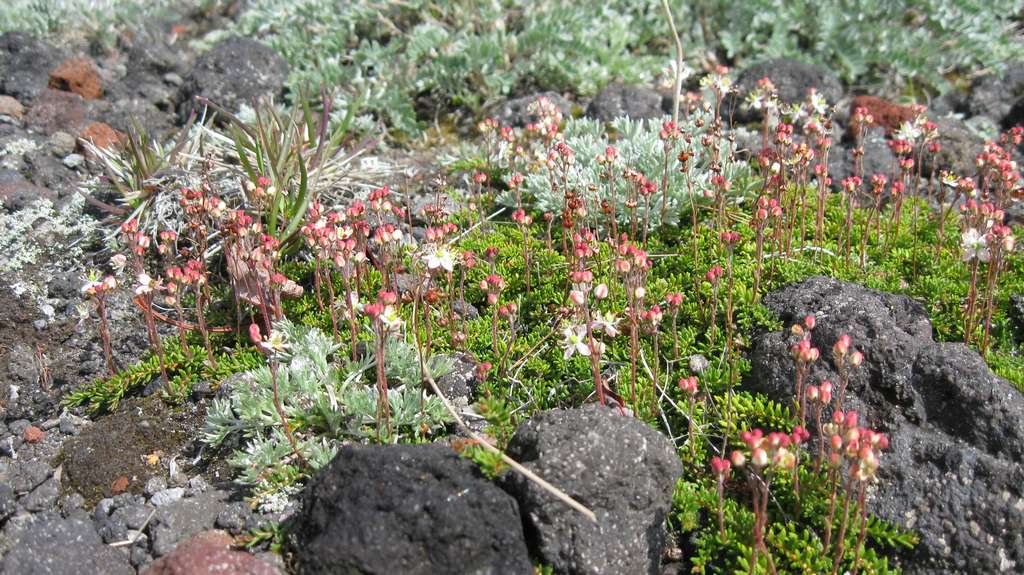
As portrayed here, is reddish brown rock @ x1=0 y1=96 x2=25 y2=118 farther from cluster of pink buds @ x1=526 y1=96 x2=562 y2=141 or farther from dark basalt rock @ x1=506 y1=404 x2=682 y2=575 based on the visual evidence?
dark basalt rock @ x1=506 y1=404 x2=682 y2=575

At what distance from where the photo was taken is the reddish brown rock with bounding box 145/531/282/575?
2.94 metres

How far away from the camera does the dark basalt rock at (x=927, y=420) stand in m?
3.14

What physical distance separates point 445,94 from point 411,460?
497 centimetres

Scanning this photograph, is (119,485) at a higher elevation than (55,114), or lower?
lower

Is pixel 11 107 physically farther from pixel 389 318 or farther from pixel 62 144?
pixel 389 318

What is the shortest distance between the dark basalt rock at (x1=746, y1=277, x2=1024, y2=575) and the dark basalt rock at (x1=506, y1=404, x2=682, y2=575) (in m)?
0.88

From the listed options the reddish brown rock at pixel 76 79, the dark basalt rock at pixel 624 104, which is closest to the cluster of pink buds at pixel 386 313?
the dark basalt rock at pixel 624 104

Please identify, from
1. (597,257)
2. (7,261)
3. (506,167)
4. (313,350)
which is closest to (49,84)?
(7,261)

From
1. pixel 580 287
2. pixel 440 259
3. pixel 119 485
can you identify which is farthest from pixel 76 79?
pixel 580 287

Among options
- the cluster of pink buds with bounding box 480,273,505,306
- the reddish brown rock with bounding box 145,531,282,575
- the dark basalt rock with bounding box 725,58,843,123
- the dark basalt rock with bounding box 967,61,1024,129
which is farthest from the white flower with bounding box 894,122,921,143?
the reddish brown rock with bounding box 145,531,282,575

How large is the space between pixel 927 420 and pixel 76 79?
6.90 metres

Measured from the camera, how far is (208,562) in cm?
295

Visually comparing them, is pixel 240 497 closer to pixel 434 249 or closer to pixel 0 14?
pixel 434 249

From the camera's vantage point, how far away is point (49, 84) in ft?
23.7
